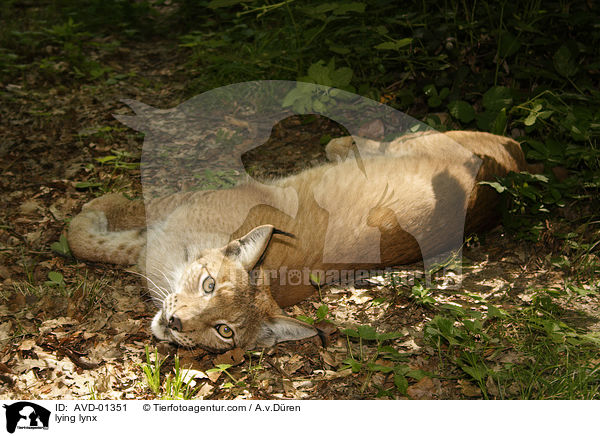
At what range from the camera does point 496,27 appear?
5168 millimetres

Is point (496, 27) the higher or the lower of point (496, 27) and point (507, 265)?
the higher

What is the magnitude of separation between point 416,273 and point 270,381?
1.53 metres

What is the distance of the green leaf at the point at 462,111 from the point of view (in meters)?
4.91

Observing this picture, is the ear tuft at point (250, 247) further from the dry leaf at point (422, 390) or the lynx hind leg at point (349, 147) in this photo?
the lynx hind leg at point (349, 147)

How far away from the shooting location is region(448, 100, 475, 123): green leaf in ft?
16.1

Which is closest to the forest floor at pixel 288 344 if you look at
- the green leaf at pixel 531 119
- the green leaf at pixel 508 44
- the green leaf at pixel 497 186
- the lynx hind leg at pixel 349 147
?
the green leaf at pixel 497 186

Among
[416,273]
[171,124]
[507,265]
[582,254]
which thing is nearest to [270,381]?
[416,273]

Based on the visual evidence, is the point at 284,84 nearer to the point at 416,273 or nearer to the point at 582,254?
the point at 416,273

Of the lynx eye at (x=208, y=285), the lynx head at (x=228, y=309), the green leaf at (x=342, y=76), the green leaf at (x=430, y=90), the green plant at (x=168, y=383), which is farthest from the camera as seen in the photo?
the green leaf at (x=342, y=76)

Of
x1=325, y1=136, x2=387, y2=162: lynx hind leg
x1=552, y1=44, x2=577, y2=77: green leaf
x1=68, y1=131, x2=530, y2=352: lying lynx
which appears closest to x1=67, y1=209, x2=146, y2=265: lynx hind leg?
x1=68, y1=131, x2=530, y2=352: lying lynx

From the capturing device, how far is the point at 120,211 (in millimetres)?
4266

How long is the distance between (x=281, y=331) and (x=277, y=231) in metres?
0.66
